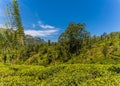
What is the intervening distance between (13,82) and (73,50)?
99536 millimetres

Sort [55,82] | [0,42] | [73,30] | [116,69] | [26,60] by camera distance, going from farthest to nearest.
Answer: [26,60]
[73,30]
[0,42]
[116,69]
[55,82]

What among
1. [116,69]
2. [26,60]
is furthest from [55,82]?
[26,60]

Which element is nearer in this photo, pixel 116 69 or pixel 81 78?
pixel 81 78

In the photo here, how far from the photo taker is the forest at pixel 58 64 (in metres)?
15.5

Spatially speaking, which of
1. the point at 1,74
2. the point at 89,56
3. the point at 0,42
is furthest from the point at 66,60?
the point at 1,74

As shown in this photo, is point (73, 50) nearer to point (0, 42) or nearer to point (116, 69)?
point (0, 42)

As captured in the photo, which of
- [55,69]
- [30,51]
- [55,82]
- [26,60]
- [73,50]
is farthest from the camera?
[30,51]

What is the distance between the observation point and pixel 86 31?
108375 millimetres

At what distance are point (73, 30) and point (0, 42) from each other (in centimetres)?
5433

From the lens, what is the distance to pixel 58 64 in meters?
29.4

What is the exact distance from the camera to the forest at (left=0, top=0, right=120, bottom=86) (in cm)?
1554

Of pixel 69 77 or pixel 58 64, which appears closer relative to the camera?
pixel 69 77

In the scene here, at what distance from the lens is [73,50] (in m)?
116

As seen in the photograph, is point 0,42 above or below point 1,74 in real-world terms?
above
